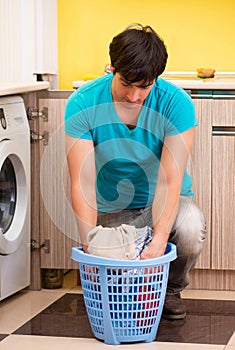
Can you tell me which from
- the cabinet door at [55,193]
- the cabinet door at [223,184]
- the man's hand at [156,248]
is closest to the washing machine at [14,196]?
the cabinet door at [55,193]

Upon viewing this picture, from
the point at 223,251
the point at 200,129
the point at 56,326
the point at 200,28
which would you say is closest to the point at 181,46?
the point at 200,28

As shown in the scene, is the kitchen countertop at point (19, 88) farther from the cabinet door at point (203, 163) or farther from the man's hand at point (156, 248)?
the man's hand at point (156, 248)

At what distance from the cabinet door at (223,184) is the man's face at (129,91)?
713 mm

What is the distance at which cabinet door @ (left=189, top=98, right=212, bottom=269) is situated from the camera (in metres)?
3.34

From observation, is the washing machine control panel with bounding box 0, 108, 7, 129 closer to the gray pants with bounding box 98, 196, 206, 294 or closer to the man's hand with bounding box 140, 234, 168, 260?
the gray pants with bounding box 98, 196, 206, 294

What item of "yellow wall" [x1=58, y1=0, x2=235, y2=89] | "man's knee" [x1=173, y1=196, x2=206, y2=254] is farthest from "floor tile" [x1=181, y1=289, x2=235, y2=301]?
"yellow wall" [x1=58, y1=0, x2=235, y2=89]

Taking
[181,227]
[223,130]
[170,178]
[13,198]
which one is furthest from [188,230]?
[13,198]

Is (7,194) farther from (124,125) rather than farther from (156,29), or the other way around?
(156,29)

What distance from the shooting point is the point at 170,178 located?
2707 mm

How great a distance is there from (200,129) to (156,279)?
94 cm

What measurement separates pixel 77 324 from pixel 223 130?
101 centimetres

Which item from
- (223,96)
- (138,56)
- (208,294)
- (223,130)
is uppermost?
(138,56)

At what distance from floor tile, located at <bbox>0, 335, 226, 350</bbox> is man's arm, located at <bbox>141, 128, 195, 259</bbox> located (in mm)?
351

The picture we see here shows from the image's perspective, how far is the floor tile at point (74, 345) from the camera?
2.61 meters
